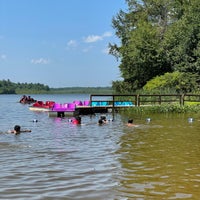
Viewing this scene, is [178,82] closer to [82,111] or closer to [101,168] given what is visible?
[82,111]

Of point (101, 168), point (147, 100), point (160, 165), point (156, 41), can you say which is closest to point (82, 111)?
point (147, 100)

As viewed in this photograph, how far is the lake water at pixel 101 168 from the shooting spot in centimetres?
827

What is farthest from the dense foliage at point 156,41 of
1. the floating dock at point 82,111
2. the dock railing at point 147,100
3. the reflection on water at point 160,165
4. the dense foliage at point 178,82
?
the reflection on water at point 160,165

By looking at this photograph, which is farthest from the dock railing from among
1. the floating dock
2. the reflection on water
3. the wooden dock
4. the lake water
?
the lake water

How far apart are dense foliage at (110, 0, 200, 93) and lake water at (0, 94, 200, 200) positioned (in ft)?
102

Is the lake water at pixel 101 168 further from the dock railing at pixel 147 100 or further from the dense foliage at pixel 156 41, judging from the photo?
the dense foliage at pixel 156 41

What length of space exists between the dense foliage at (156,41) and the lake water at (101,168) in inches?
1224

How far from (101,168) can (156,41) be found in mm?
41077

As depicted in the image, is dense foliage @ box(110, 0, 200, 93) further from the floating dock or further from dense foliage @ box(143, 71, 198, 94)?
the floating dock

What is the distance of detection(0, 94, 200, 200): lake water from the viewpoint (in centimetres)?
827

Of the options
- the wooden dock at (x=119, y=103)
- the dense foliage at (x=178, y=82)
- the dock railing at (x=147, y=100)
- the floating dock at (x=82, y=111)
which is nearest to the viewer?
the floating dock at (x=82, y=111)

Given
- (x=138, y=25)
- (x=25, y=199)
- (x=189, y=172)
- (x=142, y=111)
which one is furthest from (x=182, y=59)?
(x=25, y=199)

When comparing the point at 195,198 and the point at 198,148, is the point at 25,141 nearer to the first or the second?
the point at 198,148

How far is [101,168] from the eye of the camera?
10.6 metres
